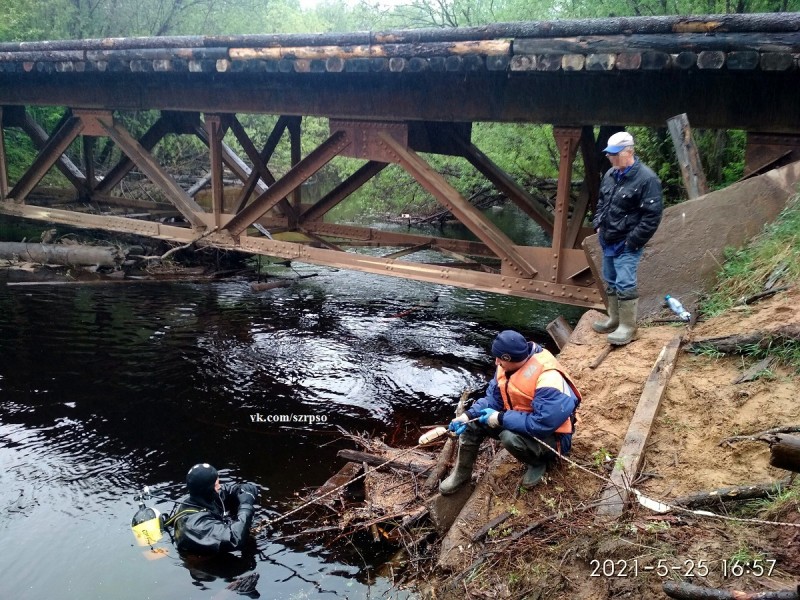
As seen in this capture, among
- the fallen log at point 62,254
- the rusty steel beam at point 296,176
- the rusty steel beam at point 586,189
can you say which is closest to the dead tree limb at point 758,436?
the rusty steel beam at point 586,189

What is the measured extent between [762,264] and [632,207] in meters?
1.46

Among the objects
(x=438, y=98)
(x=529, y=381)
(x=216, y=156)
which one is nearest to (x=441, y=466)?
(x=529, y=381)

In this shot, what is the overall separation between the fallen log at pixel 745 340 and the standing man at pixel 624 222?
0.67m

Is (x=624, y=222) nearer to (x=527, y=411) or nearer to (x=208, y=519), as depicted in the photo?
(x=527, y=411)

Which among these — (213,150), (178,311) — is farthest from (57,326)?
(213,150)

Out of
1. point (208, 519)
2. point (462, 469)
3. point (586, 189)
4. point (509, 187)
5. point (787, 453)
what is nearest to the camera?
point (787, 453)

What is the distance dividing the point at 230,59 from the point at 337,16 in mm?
42460

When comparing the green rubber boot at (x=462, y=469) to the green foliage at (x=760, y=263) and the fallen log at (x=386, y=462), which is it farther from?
the green foliage at (x=760, y=263)

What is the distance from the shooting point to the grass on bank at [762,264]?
5559 millimetres

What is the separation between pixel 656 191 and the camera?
5.28m

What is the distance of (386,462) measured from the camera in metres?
5.36

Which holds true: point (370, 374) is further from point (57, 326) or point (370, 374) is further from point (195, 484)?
Result: point (57, 326)

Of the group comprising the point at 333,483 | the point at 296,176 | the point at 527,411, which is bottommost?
the point at 333,483

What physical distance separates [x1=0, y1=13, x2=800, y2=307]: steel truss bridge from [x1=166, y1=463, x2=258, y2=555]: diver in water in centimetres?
398
